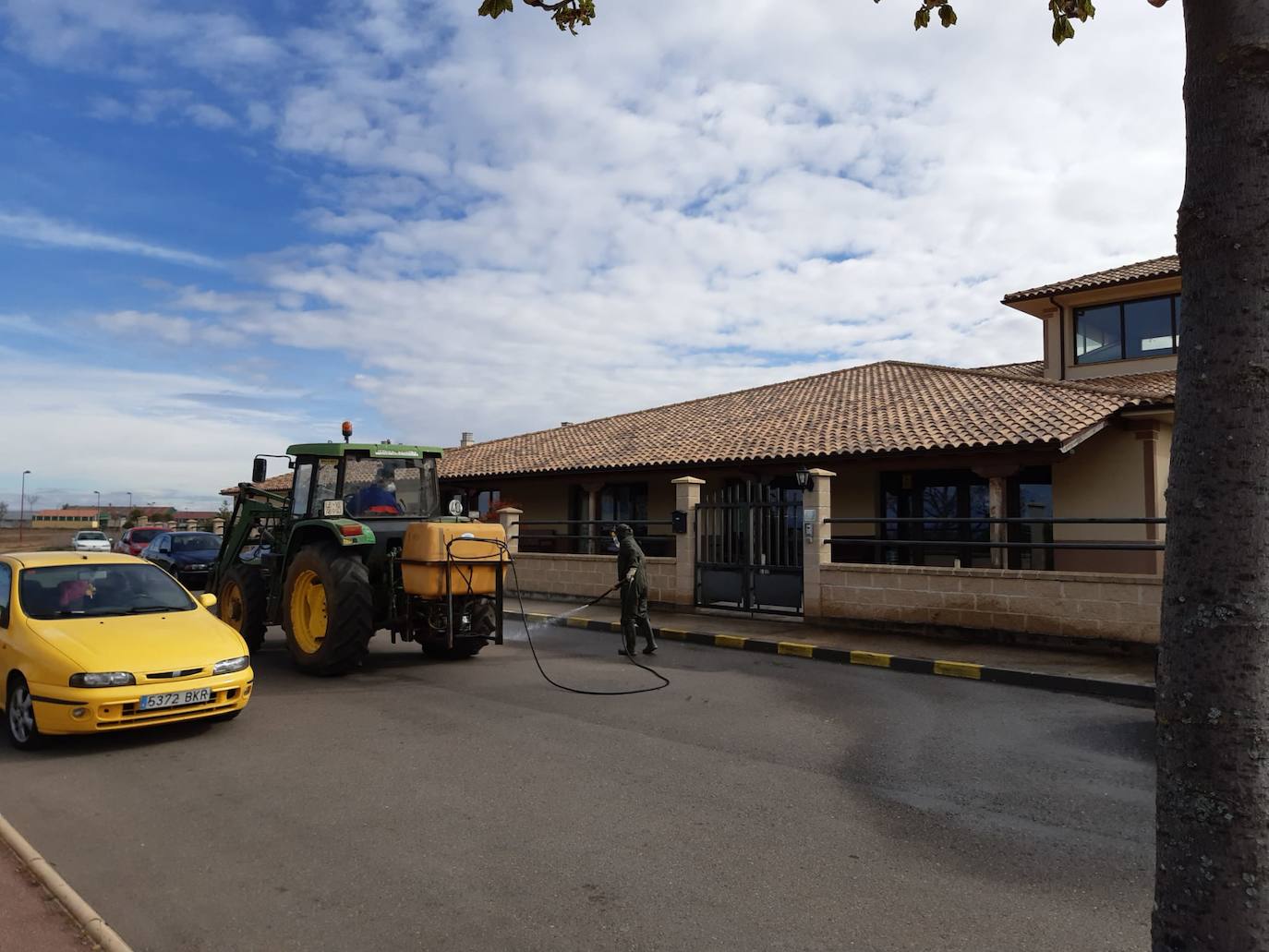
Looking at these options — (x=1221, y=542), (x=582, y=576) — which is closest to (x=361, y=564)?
(x=1221, y=542)

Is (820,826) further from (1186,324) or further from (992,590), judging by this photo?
(992,590)

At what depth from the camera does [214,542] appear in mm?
18656

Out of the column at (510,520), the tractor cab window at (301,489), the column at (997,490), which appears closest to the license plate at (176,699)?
the tractor cab window at (301,489)

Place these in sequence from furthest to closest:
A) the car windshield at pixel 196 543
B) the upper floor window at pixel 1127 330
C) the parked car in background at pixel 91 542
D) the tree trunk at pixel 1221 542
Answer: the parked car in background at pixel 91 542, the upper floor window at pixel 1127 330, the car windshield at pixel 196 543, the tree trunk at pixel 1221 542

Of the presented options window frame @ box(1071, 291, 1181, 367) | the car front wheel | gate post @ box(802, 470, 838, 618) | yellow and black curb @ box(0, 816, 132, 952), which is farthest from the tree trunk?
window frame @ box(1071, 291, 1181, 367)

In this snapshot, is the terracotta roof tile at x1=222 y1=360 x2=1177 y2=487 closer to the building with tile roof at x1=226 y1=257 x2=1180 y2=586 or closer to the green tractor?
the building with tile roof at x1=226 y1=257 x2=1180 y2=586

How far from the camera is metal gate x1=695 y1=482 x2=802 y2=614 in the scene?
43.8 feet

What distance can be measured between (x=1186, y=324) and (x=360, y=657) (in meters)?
7.86

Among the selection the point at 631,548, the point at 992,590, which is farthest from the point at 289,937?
the point at 992,590

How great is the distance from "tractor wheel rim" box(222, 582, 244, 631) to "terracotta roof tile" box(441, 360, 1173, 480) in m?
9.77

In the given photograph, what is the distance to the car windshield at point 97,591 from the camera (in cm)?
654

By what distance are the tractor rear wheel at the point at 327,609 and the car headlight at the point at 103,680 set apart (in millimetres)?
2472

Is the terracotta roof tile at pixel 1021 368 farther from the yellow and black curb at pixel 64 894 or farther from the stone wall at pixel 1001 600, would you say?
the yellow and black curb at pixel 64 894

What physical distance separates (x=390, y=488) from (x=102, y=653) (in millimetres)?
4136
